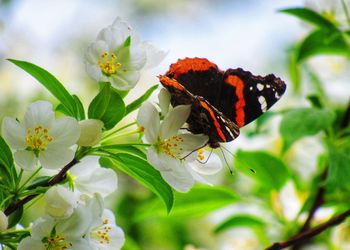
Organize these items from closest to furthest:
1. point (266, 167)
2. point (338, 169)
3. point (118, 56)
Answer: point (118, 56) → point (338, 169) → point (266, 167)

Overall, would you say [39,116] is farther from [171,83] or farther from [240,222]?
[240,222]

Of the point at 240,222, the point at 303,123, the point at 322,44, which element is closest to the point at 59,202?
the point at 303,123

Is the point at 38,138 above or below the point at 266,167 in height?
above

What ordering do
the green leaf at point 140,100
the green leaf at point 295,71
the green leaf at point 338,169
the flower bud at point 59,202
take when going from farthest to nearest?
the green leaf at point 295,71, the green leaf at point 338,169, the green leaf at point 140,100, the flower bud at point 59,202

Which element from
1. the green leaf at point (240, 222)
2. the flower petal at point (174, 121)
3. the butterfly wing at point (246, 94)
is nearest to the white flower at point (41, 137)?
the flower petal at point (174, 121)

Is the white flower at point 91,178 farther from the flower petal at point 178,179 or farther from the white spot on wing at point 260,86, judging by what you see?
the white spot on wing at point 260,86

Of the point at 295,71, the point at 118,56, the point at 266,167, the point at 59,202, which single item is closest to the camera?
the point at 59,202

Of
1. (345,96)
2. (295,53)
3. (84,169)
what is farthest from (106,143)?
(345,96)

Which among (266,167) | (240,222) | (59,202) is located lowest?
(240,222)
